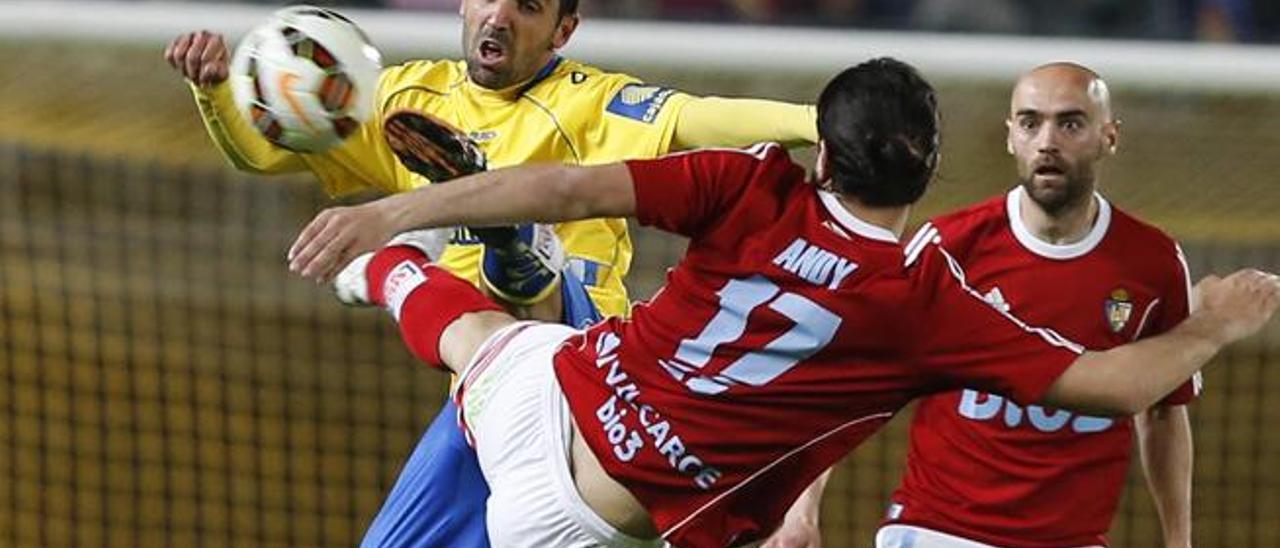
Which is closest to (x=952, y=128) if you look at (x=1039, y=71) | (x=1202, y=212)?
(x=1202, y=212)

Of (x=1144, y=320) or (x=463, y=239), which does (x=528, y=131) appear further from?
(x=1144, y=320)

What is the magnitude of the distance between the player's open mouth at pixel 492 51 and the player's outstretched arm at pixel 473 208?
1057mm

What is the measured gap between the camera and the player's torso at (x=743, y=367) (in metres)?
4.25

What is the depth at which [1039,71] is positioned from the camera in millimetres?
5457

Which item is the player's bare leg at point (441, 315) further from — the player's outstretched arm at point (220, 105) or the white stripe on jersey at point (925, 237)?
the white stripe on jersey at point (925, 237)

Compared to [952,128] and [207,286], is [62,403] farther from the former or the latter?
[952,128]

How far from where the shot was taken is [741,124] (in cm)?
502

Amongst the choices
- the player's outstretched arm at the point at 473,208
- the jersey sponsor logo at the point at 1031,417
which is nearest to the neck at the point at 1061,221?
the jersey sponsor logo at the point at 1031,417

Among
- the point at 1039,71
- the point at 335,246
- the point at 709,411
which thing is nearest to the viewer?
the point at 335,246

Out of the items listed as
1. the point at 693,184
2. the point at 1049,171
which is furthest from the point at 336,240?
the point at 1049,171

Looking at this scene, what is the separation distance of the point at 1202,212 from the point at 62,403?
4.13 meters

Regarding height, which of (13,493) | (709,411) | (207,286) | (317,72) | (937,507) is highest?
(317,72)

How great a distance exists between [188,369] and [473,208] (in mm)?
4953

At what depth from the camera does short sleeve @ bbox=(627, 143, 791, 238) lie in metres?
4.18
